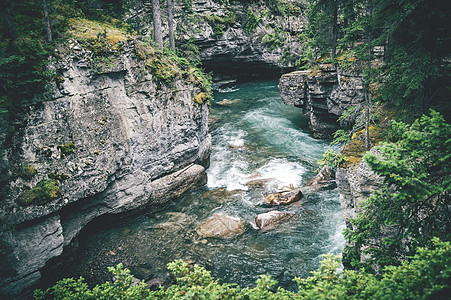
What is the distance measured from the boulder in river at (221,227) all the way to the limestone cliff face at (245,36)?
2538 centimetres

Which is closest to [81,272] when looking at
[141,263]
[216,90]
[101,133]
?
[141,263]

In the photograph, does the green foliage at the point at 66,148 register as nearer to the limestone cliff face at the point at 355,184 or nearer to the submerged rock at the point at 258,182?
the submerged rock at the point at 258,182

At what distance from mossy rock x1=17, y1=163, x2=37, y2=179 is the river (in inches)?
167

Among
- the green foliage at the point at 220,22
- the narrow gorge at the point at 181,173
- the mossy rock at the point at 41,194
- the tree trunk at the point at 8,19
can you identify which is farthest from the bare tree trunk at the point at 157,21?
the green foliage at the point at 220,22

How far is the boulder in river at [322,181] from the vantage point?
1565cm

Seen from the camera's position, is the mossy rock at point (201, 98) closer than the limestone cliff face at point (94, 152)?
No

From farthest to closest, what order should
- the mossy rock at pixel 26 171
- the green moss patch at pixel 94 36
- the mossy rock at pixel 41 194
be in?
the green moss patch at pixel 94 36 < the mossy rock at pixel 26 171 < the mossy rock at pixel 41 194

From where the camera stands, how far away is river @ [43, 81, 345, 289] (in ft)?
35.0

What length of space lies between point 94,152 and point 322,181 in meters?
13.1

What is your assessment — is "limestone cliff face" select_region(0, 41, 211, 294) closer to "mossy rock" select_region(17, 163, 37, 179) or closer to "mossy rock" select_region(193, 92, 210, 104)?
"mossy rock" select_region(17, 163, 37, 179)

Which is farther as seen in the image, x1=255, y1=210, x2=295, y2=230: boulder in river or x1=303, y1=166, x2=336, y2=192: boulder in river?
x1=303, y1=166, x2=336, y2=192: boulder in river

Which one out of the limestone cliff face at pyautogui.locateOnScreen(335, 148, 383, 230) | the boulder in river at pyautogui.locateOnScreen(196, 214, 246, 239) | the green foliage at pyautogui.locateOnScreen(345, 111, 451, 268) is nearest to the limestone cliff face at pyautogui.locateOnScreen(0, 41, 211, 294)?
the boulder in river at pyautogui.locateOnScreen(196, 214, 246, 239)

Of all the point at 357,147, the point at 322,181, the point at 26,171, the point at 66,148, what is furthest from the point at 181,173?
the point at 357,147

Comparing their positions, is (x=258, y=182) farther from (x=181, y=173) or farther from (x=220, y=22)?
(x=220, y=22)
